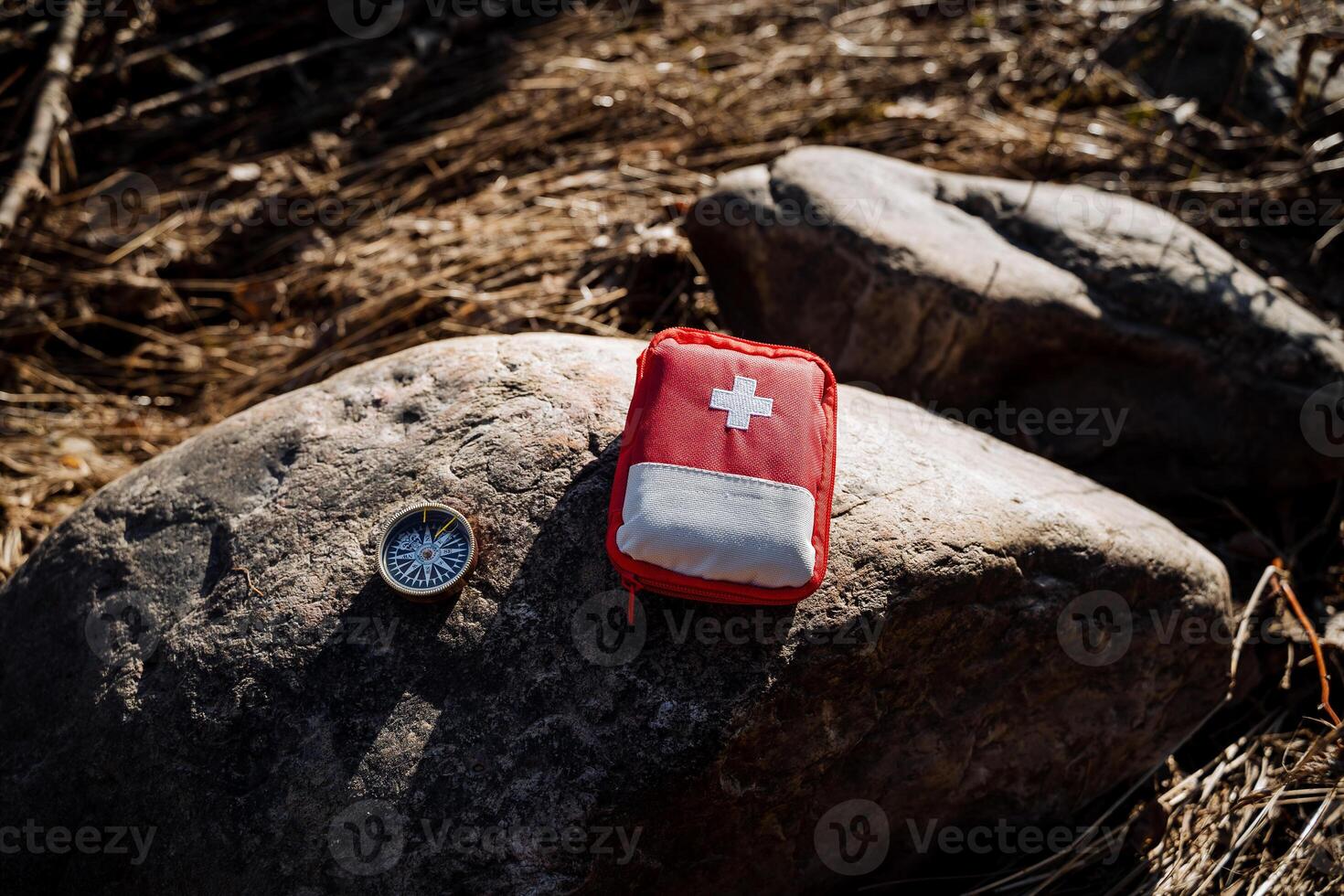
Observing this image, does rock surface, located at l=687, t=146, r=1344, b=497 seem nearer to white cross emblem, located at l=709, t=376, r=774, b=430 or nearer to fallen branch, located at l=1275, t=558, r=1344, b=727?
fallen branch, located at l=1275, t=558, r=1344, b=727

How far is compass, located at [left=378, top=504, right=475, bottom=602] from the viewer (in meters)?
2.28

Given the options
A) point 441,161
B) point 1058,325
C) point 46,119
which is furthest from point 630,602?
point 46,119

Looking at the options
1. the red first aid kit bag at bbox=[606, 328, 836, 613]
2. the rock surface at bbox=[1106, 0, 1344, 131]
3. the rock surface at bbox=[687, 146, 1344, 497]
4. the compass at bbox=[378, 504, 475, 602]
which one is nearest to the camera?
the red first aid kit bag at bbox=[606, 328, 836, 613]

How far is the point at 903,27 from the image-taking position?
18.7 ft

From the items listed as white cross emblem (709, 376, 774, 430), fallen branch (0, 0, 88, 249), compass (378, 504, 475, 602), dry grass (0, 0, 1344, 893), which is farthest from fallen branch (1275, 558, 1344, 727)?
fallen branch (0, 0, 88, 249)

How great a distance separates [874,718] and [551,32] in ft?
16.6

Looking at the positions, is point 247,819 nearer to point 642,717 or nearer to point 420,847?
point 420,847

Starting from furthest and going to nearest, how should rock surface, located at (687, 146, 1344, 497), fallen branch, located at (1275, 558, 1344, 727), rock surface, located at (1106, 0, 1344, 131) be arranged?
rock surface, located at (1106, 0, 1344, 131), rock surface, located at (687, 146, 1344, 497), fallen branch, located at (1275, 558, 1344, 727)

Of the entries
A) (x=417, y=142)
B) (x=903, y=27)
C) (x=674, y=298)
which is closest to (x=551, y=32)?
(x=417, y=142)

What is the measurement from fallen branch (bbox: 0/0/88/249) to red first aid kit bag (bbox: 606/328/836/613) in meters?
3.71

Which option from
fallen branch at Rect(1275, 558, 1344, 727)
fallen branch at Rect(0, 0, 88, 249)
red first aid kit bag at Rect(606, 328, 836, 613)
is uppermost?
fallen branch at Rect(0, 0, 88, 249)

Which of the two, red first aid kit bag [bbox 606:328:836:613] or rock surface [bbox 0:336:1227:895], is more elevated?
red first aid kit bag [bbox 606:328:836:613]

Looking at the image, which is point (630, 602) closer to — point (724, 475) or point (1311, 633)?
point (724, 475)

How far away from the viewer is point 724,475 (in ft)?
7.29
